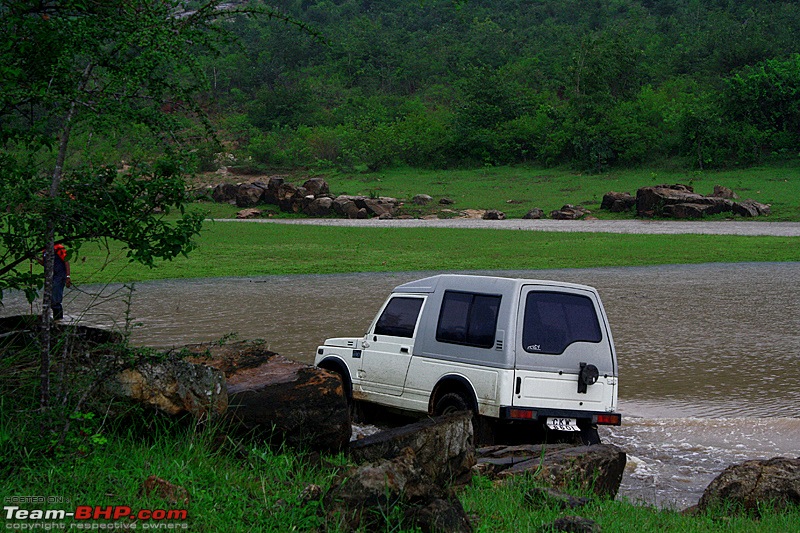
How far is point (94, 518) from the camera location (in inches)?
201

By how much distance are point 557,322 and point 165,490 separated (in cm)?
502

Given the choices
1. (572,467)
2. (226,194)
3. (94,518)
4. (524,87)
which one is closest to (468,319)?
(572,467)

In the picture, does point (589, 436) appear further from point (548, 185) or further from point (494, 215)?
point (548, 185)

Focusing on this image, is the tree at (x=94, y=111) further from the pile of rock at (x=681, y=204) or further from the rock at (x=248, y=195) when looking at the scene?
the rock at (x=248, y=195)

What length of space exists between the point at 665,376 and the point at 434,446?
7558mm

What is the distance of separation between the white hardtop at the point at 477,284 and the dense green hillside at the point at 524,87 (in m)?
32.2

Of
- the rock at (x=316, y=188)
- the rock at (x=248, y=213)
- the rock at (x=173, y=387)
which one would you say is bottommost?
the rock at (x=248, y=213)

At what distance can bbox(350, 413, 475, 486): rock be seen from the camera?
662cm

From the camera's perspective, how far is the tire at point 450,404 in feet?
30.6

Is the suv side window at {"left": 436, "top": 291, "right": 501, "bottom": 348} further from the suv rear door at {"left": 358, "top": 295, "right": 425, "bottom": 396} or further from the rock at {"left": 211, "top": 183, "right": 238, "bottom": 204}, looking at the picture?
the rock at {"left": 211, "top": 183, "right": 238, "bottom": 204}

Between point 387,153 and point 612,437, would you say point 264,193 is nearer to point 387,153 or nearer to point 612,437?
point 387,153

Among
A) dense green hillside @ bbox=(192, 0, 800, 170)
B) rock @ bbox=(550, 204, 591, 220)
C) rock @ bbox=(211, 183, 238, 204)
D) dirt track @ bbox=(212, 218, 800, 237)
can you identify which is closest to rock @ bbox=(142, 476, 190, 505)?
dirt track @ bbox=(212, 218, 800, 237)

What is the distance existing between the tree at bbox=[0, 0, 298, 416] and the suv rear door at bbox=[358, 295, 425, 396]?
4050 mm

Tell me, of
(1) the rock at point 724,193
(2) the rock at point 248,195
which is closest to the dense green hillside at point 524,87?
(2) the rock at point 248,195
